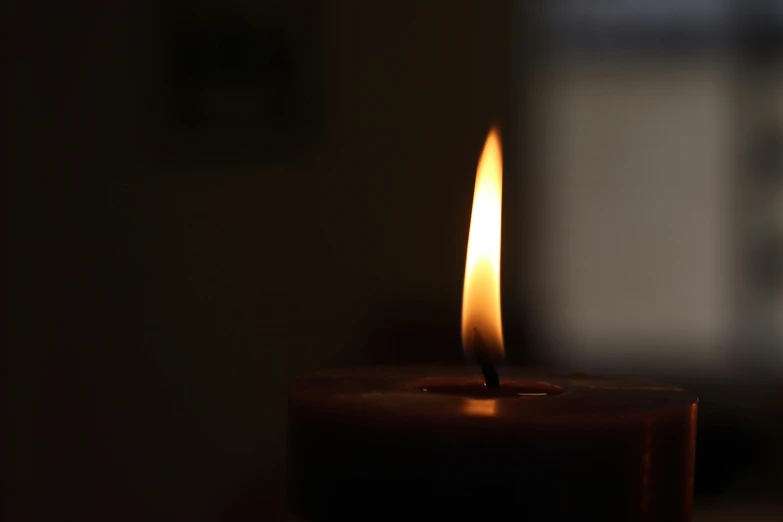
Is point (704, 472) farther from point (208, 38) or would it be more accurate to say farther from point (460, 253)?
point (208, 38)

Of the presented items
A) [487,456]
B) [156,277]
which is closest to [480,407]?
[487,456]

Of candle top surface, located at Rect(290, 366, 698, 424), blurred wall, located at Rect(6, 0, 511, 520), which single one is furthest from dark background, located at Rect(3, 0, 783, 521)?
candle top surface, located at Rect(290, 366, 698, 424)

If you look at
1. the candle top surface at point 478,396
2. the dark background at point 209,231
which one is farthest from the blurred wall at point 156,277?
the candle top surface at point 478,396

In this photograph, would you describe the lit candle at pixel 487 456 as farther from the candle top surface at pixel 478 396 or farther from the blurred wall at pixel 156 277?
the blurred wall at pixel 156 277

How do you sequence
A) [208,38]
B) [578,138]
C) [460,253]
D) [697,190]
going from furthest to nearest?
[697,190] < [578,138] < [460,253] < [208,38]

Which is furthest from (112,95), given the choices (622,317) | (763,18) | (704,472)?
(763,18)

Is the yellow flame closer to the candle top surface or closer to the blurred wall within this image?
the candle top surface
